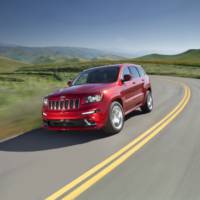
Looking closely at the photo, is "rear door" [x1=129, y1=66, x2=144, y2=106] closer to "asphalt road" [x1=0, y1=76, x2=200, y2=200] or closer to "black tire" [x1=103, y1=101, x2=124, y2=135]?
"asphalt road" [x1=0, y1=76, x2=200, y2=200]

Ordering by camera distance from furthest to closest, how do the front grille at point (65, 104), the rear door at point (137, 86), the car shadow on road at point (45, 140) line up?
1. the rear door at point (137, 86)
2. the front grille at point (65, 104)
3. the car shadow on road at point (45, 140)

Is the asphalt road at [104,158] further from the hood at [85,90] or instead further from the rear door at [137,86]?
the rear door at [137,86]

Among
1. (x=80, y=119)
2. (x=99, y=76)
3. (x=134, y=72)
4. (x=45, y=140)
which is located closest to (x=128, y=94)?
(x=99, y=76)

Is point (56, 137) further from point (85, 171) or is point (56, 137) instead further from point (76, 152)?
point (85, 171)

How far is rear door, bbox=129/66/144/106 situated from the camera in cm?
963

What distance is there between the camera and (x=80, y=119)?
7.18m

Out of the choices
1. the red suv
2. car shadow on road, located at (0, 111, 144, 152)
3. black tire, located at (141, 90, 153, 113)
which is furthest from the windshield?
black tire, located at (141, 90, 153, 113)

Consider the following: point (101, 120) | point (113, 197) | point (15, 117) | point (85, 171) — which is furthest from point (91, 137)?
point (15, 117)

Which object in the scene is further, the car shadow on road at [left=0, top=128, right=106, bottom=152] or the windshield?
the windshield

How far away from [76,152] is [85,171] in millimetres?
1235

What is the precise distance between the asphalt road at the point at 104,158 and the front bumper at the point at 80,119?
321 mm

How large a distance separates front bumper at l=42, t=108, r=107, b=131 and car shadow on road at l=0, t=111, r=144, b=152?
1.05 feet

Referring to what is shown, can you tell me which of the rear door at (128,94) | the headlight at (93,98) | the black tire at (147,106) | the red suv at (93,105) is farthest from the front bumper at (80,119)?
the black tire at (147,106)

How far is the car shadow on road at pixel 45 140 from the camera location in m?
6.91
